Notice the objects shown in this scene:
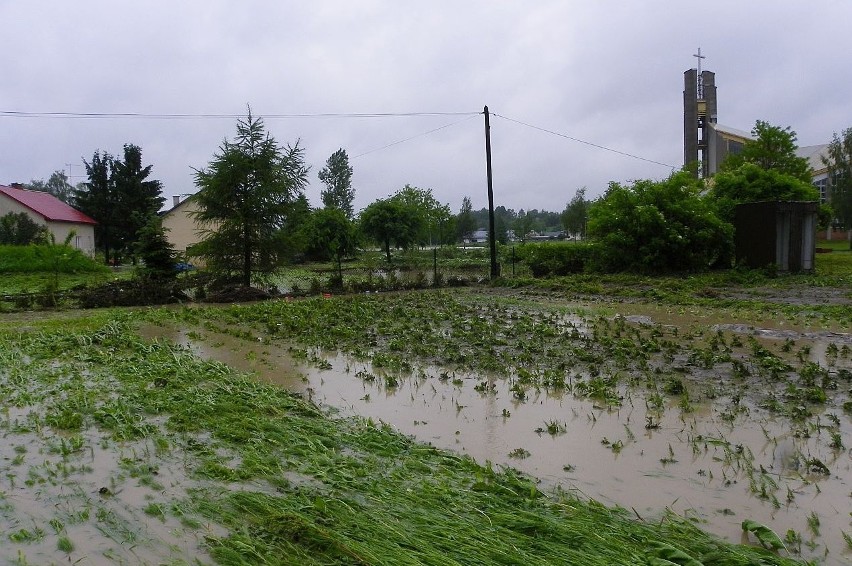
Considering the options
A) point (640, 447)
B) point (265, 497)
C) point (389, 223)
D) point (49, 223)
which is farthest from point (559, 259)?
point (49, 223)

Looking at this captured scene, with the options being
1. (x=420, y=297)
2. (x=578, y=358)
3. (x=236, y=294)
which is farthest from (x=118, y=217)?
(x=578, y=358)

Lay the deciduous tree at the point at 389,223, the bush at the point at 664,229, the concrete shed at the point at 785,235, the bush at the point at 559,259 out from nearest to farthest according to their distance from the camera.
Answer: the concrete shed at the point at 785,235 → the bush at the point at 664,229 → the bush at the point at 559,259 → the deciduous tree at the point at 389,223

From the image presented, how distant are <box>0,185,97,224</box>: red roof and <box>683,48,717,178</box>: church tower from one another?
44.9 metres

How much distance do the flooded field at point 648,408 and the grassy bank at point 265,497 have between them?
0.51 meters

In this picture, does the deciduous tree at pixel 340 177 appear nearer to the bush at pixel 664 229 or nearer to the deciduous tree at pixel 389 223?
the deciduous tree at pixel 389 223

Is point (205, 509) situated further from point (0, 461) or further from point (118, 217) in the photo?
point (118, 217)

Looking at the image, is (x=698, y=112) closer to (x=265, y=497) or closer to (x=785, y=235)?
(x=785, y=235)

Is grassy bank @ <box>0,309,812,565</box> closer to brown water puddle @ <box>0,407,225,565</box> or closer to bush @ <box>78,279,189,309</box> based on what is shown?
brown water puddle @ <box>0,407,225,565</box>

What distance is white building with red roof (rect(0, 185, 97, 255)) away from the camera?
1673 inches

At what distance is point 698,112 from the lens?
56781mm

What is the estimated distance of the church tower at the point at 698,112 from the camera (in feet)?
176

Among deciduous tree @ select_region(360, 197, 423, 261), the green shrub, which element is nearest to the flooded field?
the green shrub

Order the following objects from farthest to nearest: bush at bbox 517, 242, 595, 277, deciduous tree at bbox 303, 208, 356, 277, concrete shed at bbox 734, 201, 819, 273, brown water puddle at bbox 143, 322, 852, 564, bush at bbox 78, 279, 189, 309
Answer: deciduous tree at bbox 303, 208, 356, 277, bush at bbox 517, 242, 595, 277, concrete shed at bbox 734, 201, 819, 273, bush at bbox 78, 279, 189, 309, brown water puddle at bbox 143, 322, 852, 564

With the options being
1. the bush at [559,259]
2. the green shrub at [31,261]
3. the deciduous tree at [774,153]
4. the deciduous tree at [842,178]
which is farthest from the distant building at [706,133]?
the green shrub at [31,261]
